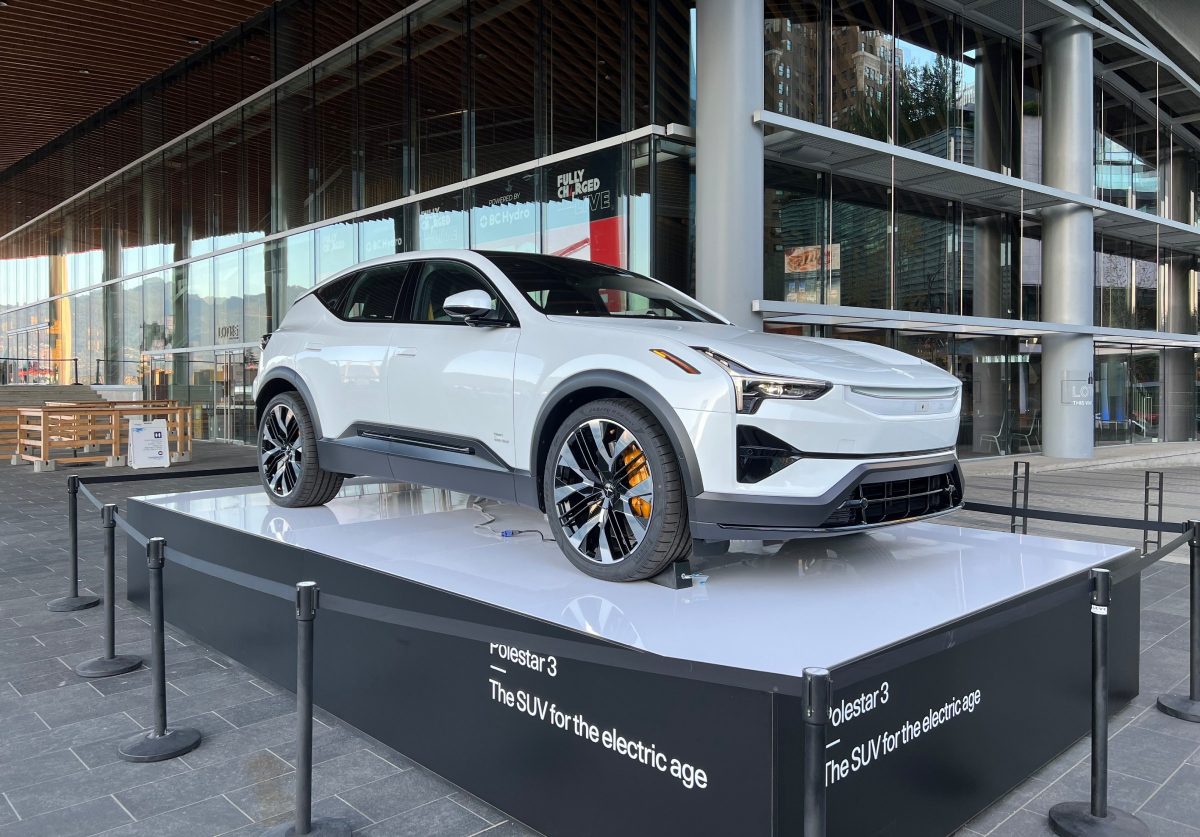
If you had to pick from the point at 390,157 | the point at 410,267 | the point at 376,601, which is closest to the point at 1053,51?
the point at 390,157

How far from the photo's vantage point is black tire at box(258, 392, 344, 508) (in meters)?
5.21

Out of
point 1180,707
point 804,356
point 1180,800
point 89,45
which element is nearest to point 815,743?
point 804,356

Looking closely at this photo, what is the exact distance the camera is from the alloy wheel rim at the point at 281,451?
533 cm

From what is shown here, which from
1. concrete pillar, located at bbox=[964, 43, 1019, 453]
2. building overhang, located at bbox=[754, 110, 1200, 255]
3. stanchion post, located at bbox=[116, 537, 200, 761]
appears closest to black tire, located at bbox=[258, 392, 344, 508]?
stanchion post, located at bbox=[116, 537, 200, 761]

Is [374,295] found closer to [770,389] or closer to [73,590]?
[770,389]

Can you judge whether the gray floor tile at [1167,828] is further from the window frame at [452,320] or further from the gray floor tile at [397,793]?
the window frame at [452,320]

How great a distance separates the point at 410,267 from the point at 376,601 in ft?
6.67

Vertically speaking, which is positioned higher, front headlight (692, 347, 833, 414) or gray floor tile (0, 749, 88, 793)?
front headlight (692, 347, 833, 414)

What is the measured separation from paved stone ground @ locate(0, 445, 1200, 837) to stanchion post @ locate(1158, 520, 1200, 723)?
0.07 metres

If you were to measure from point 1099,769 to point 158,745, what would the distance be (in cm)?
360

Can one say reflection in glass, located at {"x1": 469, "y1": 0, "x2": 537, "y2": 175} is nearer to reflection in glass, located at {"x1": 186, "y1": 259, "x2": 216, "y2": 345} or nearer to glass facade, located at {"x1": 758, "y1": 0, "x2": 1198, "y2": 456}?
glass facade, located at {"x1": 758, "y1": 0, "x2": 1198, "y2": 456}

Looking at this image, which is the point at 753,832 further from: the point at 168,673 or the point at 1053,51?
the point at 1053,51

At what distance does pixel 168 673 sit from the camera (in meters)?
4.61

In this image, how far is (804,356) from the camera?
3447 millimetres
